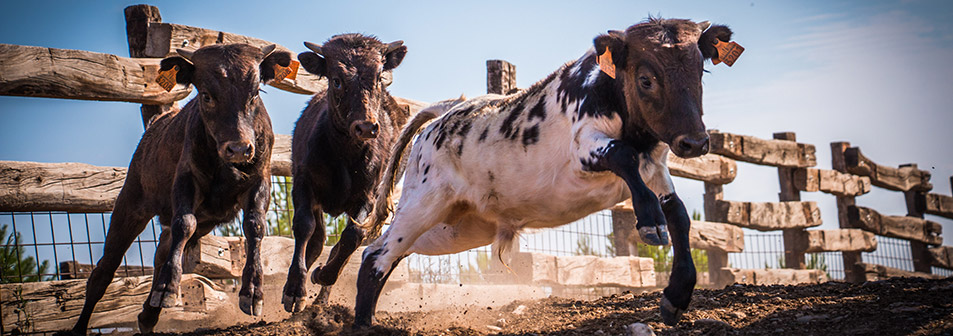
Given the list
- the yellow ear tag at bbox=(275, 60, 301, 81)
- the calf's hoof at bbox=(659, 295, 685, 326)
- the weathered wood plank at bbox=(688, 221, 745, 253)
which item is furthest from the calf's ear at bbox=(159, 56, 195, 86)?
the weathered wood plank at bbox=(688, 221, 745, 253)

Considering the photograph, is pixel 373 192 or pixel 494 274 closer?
pixel 373 192

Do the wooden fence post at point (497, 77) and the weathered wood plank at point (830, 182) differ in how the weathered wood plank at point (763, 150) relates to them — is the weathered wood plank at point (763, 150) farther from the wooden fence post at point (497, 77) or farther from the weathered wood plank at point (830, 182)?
A: the wooden fence post at point (497, 77)

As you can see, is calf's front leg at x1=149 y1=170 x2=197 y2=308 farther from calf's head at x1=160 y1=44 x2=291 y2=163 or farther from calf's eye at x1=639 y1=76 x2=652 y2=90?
calf's eye at x1=639 y1=76 x2=652 y2=90

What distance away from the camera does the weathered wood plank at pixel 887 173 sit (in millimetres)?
12953

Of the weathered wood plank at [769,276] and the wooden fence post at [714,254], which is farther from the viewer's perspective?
the wooden fence post at [714,254]

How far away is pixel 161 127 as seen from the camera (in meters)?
6.27

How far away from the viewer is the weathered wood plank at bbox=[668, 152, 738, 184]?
987 cm

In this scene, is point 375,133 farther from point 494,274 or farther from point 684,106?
point 494,274

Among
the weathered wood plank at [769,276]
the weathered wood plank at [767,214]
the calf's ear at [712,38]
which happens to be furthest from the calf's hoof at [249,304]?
the weathered wood plank at [767,214]

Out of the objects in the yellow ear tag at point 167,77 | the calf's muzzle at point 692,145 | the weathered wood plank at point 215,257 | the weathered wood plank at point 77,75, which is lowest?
the weathered wood plank at point 215,257

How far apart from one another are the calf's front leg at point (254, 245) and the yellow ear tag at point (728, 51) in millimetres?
3105

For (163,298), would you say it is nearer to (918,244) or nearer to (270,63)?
(270,63)

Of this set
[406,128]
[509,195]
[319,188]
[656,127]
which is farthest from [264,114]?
[656,127]

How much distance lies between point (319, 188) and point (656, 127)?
2.86 meters
